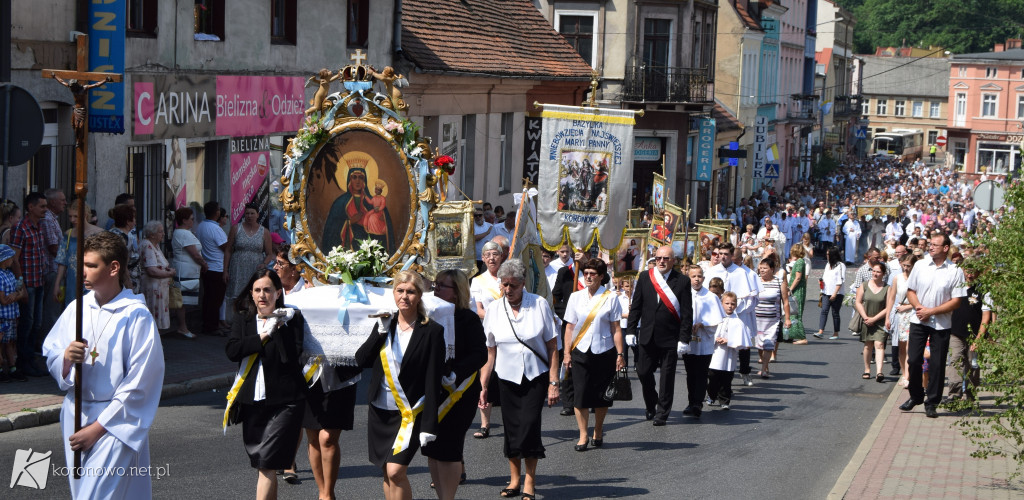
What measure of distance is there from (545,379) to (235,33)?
11.2 metres

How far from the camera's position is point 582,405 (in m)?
11.5

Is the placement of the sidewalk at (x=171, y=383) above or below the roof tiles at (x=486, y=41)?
below

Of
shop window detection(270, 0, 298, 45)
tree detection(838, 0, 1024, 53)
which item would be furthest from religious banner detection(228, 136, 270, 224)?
tree detection(838, 0, 1024, 53)

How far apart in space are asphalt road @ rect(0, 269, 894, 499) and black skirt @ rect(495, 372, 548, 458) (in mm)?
440

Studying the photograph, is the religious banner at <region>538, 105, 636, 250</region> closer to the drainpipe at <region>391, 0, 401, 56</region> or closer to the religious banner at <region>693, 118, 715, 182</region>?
the drainpipe at <region>391, 0, 401, 56</region>

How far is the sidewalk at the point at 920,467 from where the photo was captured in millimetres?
10320

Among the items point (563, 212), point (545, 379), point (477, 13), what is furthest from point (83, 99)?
point (477, 13)

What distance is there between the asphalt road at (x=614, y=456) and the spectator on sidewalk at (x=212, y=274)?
3207 millimetres

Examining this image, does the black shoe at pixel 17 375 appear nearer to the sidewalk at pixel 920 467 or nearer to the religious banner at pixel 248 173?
the religious banner at pixel 248 173

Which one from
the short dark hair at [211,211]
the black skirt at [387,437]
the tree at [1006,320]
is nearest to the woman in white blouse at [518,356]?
the black skirt at [387,437]

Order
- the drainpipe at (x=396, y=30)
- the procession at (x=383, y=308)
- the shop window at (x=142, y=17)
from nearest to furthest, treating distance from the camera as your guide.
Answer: the procession at (x=383, y=308), the shop window at (x=142, y=17), the drainpipe at (x=396, y=30)

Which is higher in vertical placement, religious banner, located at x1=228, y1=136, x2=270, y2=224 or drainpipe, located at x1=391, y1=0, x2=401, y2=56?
drainpipe, located at x1=391, y1=0, x2=401, y2=56

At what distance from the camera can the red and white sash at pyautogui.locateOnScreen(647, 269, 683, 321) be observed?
42.9ft

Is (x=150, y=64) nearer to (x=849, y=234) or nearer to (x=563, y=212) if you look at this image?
(x=563, y=212)
